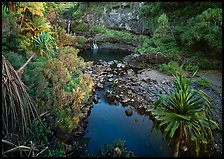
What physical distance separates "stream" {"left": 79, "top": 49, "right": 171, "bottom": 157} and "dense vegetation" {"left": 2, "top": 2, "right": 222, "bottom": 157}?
39cm

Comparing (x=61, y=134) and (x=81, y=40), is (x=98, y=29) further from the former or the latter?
(x=61, y=134)

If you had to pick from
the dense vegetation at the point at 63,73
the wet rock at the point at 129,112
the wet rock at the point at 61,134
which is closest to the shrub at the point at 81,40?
the dense vegetation at the point at 63,73

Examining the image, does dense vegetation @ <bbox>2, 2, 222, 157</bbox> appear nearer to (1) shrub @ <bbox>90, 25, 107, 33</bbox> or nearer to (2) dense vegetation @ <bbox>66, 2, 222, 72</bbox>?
(2) dense vegetation @ <bbox>66, 2, 222, 72</bbox>

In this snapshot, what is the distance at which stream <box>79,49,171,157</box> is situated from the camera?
15.3 feet

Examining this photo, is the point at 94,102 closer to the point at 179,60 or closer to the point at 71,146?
the point at 71,146

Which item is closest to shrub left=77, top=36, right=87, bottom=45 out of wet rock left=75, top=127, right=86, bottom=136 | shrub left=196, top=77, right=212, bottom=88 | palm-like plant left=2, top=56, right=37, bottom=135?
shrub left=196, top=77, right=212, bottom=88

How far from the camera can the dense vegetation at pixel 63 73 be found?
12.3 feet

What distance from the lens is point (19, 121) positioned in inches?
155

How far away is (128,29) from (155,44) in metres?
4.67

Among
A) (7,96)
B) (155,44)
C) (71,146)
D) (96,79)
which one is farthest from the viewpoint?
(155,44)

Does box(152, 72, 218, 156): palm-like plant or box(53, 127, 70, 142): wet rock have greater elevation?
box(152, 72, 218, 156): palm-like plant

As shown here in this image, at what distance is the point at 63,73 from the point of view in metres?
5.90

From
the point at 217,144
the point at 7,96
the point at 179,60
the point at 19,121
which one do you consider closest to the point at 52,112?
the point at 19,121

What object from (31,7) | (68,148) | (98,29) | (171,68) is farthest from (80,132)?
(98,29)
